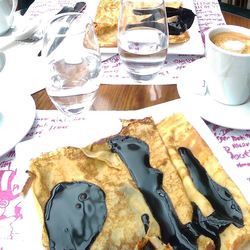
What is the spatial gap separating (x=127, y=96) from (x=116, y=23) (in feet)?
0.65

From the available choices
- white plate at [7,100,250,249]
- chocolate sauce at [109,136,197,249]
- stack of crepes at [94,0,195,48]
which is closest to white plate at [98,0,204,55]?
stack of crepes at [94,0,195,48]

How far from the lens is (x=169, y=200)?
0.43m

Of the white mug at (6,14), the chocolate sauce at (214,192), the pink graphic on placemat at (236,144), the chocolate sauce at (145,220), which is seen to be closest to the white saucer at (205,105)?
the pink graphic on placemat at (236,144)

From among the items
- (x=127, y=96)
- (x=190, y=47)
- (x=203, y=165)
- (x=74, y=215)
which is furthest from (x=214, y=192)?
(x=190, y=47)

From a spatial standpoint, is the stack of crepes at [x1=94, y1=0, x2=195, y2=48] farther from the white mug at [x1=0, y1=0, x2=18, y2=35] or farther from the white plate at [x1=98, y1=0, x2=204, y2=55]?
the white mug at [x1=0, y1=0, x2=18, y2=35]

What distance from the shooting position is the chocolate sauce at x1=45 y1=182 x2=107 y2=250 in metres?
0.39

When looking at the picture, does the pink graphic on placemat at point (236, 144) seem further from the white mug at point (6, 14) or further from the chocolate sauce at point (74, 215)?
the white mug at point (6, 14)

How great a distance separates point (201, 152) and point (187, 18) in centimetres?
39

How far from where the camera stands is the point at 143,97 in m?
0.66

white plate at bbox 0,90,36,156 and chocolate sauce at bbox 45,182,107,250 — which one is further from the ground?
chocolate sauce at bbox 45,182,107,250

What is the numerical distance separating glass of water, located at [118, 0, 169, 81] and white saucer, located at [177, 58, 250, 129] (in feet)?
0.19

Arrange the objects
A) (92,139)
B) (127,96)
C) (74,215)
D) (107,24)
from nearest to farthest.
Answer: (74,215) → (92,139) → (127,96) → (107,24)

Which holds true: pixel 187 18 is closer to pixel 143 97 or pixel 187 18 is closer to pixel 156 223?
pixel 143 97

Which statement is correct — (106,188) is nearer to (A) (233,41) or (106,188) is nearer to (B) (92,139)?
(B) (92,139)
